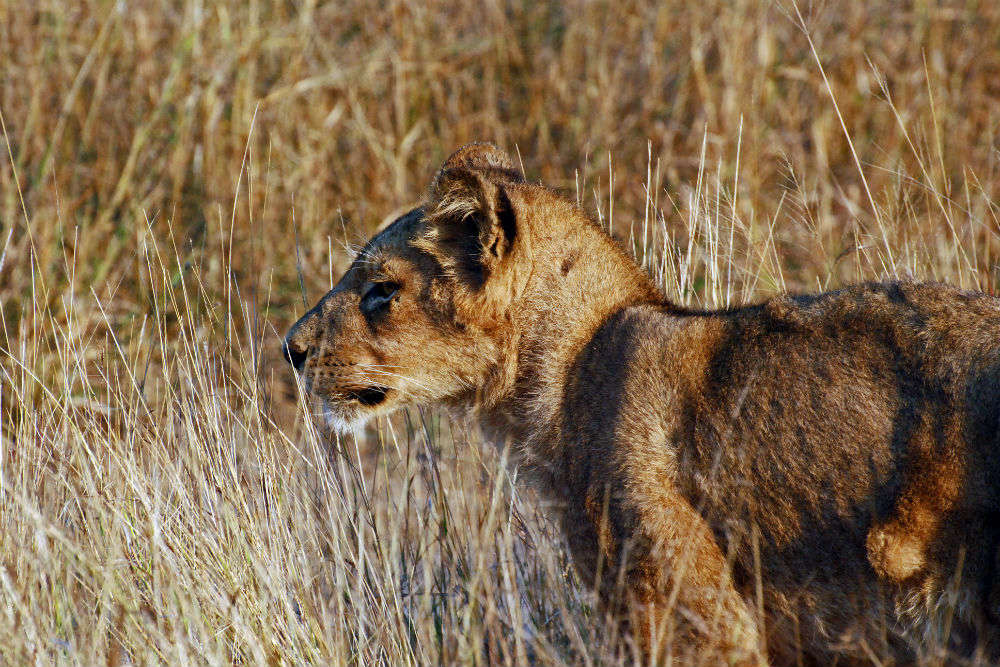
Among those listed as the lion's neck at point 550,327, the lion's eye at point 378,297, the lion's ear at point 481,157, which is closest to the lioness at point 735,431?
the lion's neck at point 550,327

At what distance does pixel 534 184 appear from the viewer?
4.50 meters

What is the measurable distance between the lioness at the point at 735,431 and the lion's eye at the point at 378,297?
0.15 metres

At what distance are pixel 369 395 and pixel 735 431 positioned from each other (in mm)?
1488

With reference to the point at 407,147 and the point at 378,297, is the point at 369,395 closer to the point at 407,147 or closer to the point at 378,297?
the point at 378,297

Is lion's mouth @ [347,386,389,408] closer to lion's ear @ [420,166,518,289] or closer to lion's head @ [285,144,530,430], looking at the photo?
lion's head @ [285,144,530,430]

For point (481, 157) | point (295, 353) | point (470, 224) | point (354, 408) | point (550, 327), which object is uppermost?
point (481, 157)

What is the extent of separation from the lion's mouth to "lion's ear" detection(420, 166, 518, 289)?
54 centimetres

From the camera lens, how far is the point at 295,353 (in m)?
4.62

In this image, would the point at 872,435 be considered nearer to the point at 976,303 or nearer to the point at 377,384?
the point at 976,303

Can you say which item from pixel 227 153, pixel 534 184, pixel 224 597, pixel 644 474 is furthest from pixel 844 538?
pixel 227 153

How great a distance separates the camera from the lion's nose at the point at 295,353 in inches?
181

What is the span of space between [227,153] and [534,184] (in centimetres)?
520

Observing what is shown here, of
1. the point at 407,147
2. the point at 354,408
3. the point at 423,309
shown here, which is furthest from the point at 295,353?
the point at 407,147

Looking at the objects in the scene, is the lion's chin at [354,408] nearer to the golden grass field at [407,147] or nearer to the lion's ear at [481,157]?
the golden grass field at [407,147]
